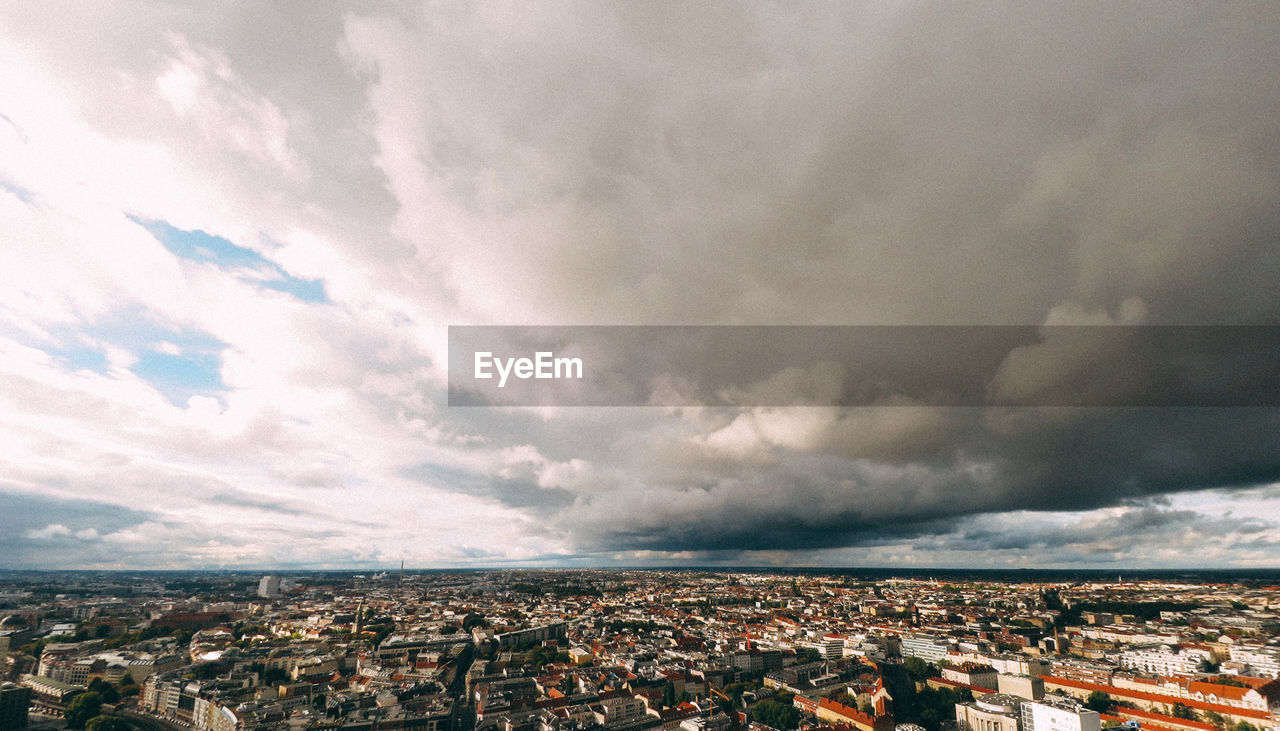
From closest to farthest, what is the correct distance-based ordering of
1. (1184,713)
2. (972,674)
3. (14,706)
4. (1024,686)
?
(14,706) → (1184,713) → (1024,686) → (972,674)

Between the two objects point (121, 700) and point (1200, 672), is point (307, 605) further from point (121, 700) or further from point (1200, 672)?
point (1200, 672)

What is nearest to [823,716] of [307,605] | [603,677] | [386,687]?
[603,677]

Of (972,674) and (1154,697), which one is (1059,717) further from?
(972,674)

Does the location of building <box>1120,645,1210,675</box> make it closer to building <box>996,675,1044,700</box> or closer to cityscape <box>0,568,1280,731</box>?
cityscape <box>0,568,1280,731</box>

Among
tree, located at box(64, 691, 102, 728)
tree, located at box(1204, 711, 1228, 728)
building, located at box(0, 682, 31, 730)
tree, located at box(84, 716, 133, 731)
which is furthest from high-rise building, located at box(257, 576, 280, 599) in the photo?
tree, located at box(1204, 711, 1228, 728)

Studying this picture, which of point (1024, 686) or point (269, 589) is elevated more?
point (269, 589)

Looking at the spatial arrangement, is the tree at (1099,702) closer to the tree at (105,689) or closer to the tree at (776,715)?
the tree at (776,715)

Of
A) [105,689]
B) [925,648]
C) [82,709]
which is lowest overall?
[925,648]

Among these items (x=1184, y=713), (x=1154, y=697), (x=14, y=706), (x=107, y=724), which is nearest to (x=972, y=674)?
(x=1154, y=697)
